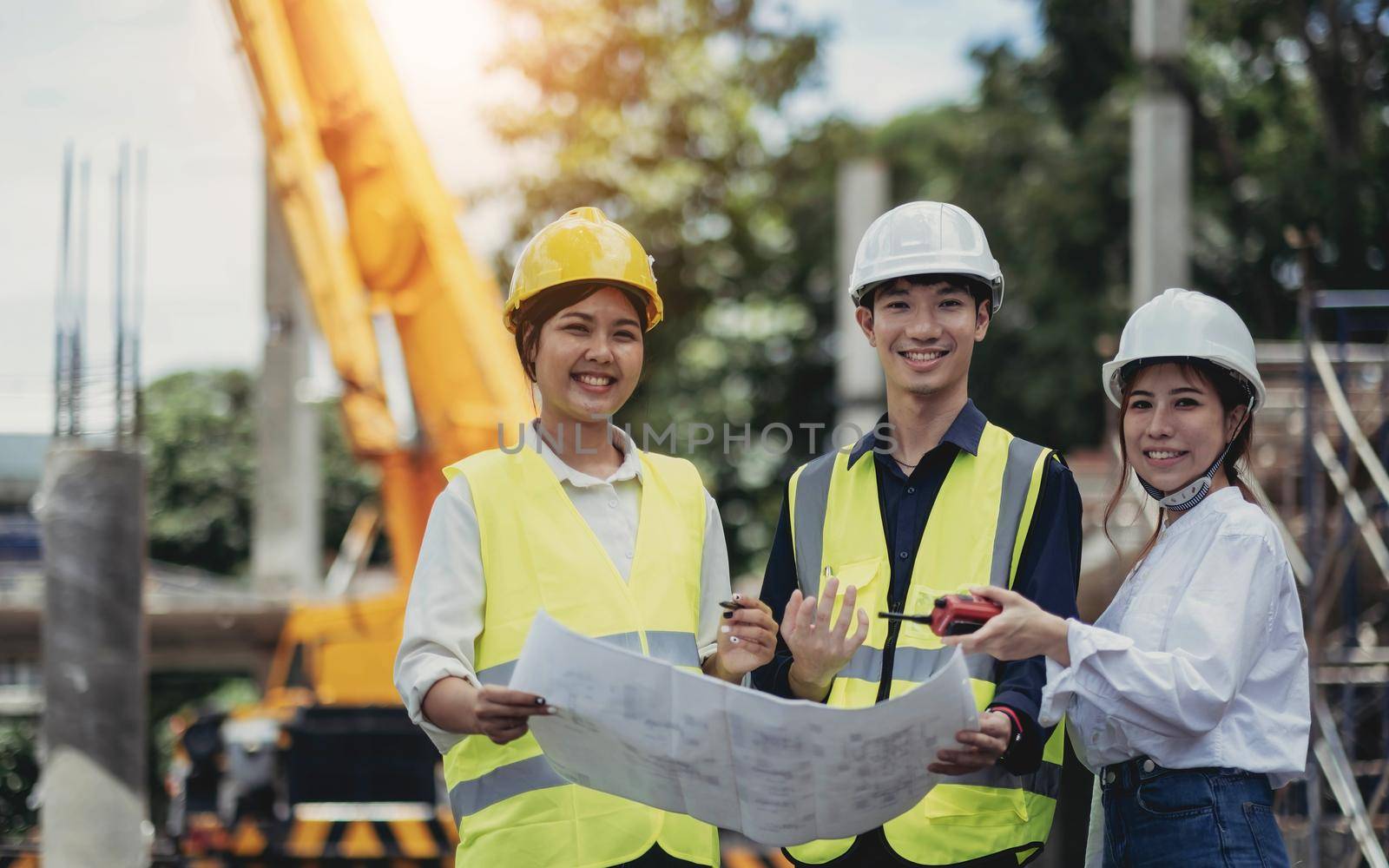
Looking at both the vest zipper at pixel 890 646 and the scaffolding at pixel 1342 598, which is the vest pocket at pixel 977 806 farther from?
the scaffolding at pixel 1342 598

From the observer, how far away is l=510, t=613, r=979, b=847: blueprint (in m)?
2.13

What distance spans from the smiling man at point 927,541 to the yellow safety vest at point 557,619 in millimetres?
238

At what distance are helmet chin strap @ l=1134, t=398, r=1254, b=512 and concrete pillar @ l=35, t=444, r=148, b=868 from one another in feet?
15.4

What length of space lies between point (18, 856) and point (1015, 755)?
5.36 meters

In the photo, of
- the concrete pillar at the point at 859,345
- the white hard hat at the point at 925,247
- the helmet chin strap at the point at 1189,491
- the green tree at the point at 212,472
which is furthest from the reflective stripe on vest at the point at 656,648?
the green tree at the point at 212,472

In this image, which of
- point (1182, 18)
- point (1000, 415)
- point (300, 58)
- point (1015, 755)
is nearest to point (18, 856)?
point (300, 58)

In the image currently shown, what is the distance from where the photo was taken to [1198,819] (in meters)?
2.40

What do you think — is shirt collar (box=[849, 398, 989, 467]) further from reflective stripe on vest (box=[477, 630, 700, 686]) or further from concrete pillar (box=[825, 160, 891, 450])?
concrete pillar (box=[825, 160, 891, 450])

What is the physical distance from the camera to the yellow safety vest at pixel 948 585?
8.20ft

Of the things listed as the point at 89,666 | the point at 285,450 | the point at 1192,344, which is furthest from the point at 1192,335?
the point at 285,450

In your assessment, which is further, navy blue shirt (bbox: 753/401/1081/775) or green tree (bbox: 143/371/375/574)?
green tree (bbox: 143/371/375/574)

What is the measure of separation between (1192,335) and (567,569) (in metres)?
1.20

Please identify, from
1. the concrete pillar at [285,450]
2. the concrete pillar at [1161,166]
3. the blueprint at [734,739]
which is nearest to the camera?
the blueprint at [734,739]

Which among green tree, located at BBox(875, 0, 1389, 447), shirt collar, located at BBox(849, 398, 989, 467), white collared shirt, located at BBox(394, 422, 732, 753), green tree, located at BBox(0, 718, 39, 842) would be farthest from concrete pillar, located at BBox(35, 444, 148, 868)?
green tree, located at BBox(875, 0, 1389, 447)
